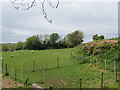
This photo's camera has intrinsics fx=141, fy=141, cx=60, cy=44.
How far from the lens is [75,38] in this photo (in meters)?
44.7

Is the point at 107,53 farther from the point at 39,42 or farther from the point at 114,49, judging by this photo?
the point at 39,42

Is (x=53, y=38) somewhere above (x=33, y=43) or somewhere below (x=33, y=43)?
above

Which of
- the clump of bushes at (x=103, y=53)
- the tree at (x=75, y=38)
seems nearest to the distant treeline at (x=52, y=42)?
the tree at (x=75, y=38)

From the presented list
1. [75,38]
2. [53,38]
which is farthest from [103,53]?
[53,38]

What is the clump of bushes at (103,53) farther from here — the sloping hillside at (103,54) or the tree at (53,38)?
the tree at (53,38)

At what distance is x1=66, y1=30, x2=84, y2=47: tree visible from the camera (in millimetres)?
43691

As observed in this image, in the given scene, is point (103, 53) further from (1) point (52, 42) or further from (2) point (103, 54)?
(1) point (52, 42)

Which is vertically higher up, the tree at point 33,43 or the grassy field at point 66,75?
the tree at point 33,43

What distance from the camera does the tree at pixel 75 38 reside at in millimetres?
43691

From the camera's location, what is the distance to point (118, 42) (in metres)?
15.5

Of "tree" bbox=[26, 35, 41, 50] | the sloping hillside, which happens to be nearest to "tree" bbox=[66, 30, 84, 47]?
"tree" bbox=[26, 35, 41, 50]

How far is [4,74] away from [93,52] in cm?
988

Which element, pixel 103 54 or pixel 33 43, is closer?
pixel 103 54

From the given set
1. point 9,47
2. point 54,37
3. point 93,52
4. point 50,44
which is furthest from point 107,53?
point 9,47
